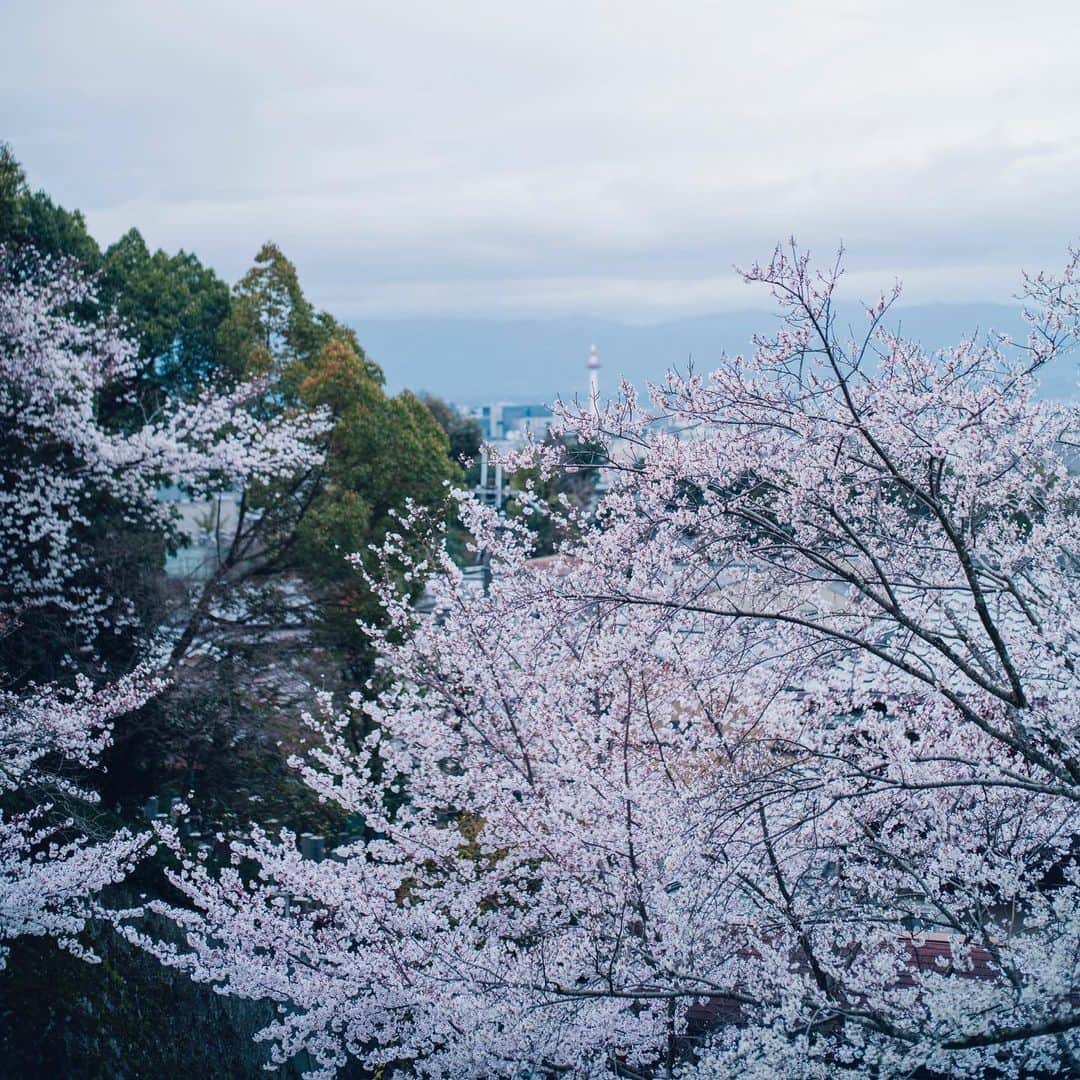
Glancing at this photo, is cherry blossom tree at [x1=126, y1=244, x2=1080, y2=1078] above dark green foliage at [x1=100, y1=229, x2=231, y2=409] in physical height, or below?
below

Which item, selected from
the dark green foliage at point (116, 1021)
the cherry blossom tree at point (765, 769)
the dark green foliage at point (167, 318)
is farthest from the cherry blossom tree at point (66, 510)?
the cherry blossom tree at point (765, 769)

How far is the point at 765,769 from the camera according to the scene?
506 cm

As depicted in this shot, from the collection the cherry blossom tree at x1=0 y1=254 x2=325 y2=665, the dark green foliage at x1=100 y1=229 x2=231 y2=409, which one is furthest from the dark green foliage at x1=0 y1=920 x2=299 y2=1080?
the dark green foliage at x1=100 y1=229 x2=231 y2=409

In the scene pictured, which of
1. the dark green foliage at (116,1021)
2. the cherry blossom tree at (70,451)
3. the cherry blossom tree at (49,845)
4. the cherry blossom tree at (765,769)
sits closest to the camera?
the cherry blossom tree at (765,769)

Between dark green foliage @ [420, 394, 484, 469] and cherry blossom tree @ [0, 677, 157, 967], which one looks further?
dark green foliage @ [420, 394, 484, 469]

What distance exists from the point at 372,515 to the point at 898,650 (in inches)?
381

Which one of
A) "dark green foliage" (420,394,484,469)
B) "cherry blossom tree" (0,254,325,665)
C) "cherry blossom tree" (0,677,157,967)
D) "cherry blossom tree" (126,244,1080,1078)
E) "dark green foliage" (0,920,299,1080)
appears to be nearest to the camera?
"cherry blossom tree" (126,244,1080,1078)

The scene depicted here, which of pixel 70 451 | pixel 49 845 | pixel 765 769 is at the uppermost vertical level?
pixel 70 451

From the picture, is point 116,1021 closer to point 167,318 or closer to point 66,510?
point 66,510

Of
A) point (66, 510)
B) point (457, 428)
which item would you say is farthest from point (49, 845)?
point (457, 428)

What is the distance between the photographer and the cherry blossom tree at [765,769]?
14.4 ft

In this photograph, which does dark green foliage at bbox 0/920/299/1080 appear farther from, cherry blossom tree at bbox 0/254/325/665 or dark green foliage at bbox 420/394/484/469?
dark green foliage at bbox 420/394/484/469

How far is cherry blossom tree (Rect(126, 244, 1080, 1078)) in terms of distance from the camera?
14.4ft

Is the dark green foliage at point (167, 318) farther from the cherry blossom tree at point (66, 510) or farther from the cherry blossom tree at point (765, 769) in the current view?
the cherry blossom tree at point (765, 769)
